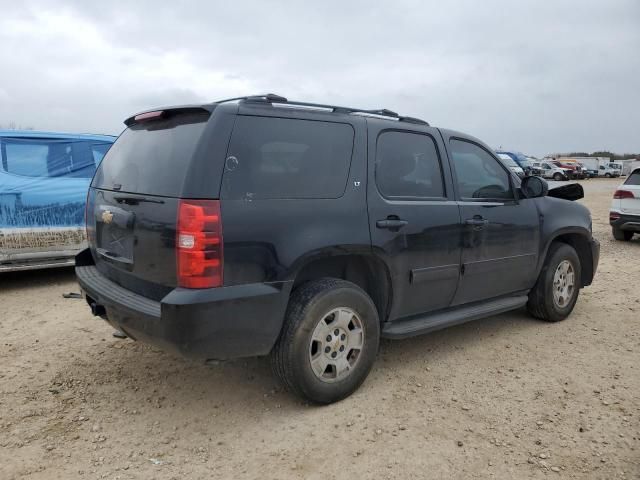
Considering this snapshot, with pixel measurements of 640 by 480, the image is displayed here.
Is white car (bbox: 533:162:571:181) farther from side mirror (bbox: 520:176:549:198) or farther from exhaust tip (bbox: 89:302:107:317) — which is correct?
exhaust tip (bbox: 89:302:107:317)

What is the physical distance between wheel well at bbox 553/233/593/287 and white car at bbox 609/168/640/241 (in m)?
5.38

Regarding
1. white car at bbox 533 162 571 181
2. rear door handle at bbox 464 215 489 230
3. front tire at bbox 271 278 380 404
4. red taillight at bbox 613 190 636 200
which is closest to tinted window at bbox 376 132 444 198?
rear door handle at bbox 464 215 489 230

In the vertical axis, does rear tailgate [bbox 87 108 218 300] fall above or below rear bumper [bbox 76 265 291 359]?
above

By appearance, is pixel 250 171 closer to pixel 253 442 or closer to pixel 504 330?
pixel 253 442

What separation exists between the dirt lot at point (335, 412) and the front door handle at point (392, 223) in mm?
1126

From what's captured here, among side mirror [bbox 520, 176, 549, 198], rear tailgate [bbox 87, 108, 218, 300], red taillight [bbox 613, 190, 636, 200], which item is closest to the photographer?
rear tailgate [bbox 87, 108, 218, 300]

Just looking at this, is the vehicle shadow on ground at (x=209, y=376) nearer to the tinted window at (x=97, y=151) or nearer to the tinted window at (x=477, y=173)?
the tinted window at (x=477, y=173)

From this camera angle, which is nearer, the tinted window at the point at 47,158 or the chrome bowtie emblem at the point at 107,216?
the chrome bowtie emblem at the point at 107,216

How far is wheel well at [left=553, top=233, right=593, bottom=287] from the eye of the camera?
524cm

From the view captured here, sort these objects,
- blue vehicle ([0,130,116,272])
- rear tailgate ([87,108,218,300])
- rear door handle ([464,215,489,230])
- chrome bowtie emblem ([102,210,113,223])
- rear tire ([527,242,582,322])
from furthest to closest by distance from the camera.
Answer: blue vehicle ([0,130,116,272]) → rear tire ([527,242,582,322]) → rear door handle ([464,215,489,230]) → chrome bowtie emblem ([102,210,113,223]) → rear tailgate ([87,108,218,300])

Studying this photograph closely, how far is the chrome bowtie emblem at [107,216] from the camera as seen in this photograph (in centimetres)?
324

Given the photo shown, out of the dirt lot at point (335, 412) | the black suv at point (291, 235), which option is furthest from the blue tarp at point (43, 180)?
the black suv at point (291, 235)

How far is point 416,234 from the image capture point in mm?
3611

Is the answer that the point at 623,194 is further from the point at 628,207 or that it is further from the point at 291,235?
the point at 291,235
